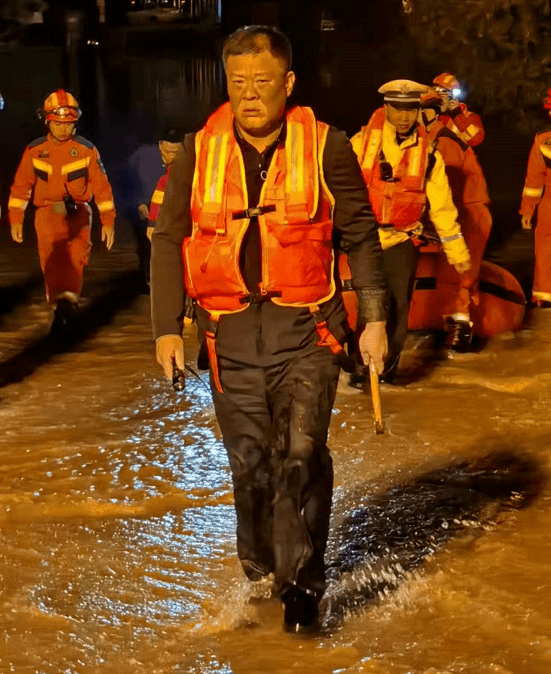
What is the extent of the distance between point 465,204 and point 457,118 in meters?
0.90

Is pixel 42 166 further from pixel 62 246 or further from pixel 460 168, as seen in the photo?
pixel 460 168

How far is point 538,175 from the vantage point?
425 inches

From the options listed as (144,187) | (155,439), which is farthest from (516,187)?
(155,439)

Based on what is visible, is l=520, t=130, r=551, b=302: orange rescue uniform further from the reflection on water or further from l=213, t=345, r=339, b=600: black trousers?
l=213, t=345, r=339, b=600: black trousers

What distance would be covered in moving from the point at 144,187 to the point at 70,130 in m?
1.90

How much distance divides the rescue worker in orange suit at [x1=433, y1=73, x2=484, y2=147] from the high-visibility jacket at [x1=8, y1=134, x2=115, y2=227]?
276cm

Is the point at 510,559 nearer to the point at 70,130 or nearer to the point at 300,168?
the point at 300,168

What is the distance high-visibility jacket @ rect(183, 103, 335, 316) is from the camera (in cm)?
443

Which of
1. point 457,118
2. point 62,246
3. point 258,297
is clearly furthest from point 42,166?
point 258,297

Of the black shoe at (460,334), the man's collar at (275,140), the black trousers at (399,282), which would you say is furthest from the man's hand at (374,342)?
the black shoe at (460,334)

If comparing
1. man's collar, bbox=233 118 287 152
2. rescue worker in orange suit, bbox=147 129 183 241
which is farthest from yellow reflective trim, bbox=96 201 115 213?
man's collar, bbox=233 118 287 152

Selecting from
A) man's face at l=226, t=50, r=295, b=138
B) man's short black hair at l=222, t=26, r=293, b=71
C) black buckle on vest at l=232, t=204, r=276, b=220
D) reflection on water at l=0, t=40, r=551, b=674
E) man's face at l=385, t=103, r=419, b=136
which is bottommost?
reflection on water at l=0, t=40, r=551, b=674

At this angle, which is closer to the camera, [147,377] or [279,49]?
[279,49]

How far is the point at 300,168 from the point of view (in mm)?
4430
